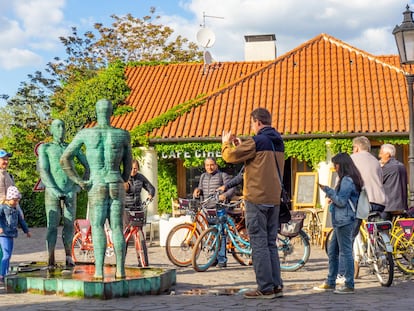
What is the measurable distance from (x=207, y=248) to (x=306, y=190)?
6.97 metres

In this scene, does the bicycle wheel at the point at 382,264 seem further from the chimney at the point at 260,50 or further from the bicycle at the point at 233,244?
the chimney at the point at 260,50

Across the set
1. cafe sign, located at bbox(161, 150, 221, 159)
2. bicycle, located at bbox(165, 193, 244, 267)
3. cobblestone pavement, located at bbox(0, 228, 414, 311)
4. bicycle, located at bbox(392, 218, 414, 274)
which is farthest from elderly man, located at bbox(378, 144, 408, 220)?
cafe sign, located at bbox(161, 150, 221, 159)

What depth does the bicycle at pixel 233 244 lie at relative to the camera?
36.8 ft

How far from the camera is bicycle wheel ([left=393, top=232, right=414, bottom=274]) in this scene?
10.1 m

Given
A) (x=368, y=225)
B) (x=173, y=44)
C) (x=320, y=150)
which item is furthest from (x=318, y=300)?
(x=173, y=44)

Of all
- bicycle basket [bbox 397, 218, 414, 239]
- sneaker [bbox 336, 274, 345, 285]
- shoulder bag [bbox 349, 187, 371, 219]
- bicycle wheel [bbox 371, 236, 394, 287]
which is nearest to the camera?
shoulder bag [bbox 349, 187, 371, 219]

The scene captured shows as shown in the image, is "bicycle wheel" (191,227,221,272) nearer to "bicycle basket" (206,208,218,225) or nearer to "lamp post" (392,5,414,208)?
"bicycle basket" (206,208,218,225)

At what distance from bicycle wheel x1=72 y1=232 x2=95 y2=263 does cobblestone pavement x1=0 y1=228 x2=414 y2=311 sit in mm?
2077

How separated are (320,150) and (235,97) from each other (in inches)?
145

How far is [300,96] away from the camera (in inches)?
843

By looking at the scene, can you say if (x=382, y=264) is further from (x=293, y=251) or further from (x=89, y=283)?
(x=89, y=283)

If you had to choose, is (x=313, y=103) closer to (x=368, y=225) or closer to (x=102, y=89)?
(x=102, y=89)

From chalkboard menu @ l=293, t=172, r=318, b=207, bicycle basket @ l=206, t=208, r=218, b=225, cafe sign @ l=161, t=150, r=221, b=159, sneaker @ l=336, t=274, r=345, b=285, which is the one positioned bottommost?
sneaker @ l=336, t=274, r=345, b=285

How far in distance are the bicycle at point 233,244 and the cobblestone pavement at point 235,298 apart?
0.17 m
